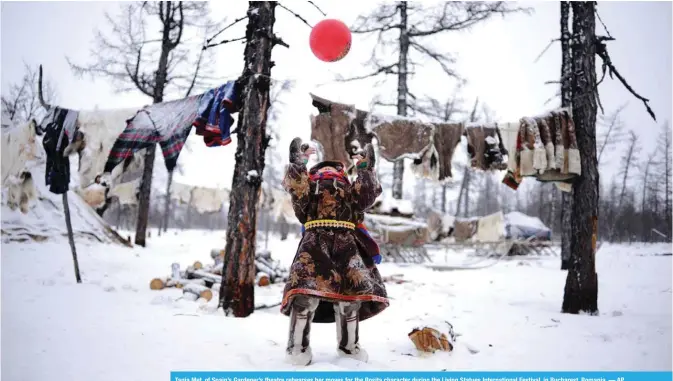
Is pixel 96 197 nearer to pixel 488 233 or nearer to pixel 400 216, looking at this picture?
pixel 400 216

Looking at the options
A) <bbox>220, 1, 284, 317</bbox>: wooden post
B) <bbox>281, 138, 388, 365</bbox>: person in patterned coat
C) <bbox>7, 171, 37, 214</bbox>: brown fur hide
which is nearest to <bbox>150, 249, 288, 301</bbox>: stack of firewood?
<bbox>220, 1, 284, 317</bbox>: wooden post

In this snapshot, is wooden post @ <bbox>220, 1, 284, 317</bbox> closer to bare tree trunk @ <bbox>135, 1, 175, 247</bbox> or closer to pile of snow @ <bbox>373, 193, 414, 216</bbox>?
pile of snow @ <bbox>373, 193, 414, 216</bbox>

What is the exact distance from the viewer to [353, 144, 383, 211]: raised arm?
316 cm

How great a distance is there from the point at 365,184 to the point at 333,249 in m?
0.56

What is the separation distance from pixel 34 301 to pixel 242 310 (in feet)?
8.12

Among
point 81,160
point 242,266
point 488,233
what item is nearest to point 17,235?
point 81,160

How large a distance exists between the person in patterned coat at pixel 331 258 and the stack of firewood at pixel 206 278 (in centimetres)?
297

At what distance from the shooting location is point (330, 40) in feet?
11.8

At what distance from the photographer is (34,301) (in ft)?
15.8

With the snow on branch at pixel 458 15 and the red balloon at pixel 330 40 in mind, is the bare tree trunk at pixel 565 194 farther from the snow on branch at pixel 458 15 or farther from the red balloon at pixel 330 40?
the red balloon at pixel 330 40

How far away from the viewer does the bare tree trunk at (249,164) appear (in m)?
4.75

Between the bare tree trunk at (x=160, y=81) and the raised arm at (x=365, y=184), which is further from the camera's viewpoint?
the bare tree trunk at (x=160, y=81)

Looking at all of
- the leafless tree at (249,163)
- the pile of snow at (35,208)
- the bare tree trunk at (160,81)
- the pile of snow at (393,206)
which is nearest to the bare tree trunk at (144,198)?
the bare tree trunk at (160,81)

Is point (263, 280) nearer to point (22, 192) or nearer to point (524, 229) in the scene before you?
point (22, 192)
